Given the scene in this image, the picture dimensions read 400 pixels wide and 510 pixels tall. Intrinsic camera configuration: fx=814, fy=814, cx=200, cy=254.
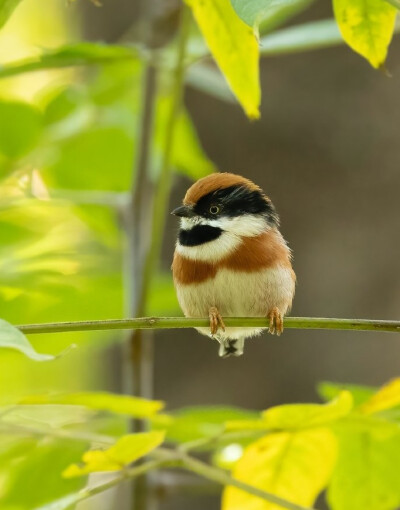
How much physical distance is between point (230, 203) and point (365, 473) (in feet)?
3.42

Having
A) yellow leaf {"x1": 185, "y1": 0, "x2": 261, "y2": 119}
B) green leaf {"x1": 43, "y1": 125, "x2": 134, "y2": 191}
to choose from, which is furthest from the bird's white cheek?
yellow leaf {"x1": 185, "y1": 0, "x2": 261, "y2": 119}

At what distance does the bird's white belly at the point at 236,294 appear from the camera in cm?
236

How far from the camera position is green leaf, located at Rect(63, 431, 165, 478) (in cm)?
137

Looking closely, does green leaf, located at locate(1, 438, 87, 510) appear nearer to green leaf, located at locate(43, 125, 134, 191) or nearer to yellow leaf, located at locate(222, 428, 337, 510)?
yellow leaf, located at locate(222, 428, 337, 510)

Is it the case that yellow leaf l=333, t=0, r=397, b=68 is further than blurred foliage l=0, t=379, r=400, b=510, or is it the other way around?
blurred foliage l=0, t=379, r=400, b=510

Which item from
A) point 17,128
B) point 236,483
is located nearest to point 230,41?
point 236,483

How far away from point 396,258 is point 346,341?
46 cm

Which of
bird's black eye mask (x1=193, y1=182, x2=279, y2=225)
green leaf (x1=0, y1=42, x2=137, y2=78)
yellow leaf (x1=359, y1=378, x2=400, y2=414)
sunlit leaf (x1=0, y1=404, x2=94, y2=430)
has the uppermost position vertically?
green leaf (x1=0, y1=42, x2=137, y2=78)

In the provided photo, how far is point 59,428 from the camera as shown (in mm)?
1679

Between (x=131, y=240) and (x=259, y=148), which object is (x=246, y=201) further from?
(x=259, y=148)

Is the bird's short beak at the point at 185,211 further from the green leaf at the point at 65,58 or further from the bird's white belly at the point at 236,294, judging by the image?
the green leaf at the point at 65,58

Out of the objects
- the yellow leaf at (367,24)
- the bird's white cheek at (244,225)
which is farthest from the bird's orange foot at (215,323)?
the yellow leaf at (367,24)

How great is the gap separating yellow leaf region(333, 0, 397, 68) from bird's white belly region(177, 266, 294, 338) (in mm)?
1160

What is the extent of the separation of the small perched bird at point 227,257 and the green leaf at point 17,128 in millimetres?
461
